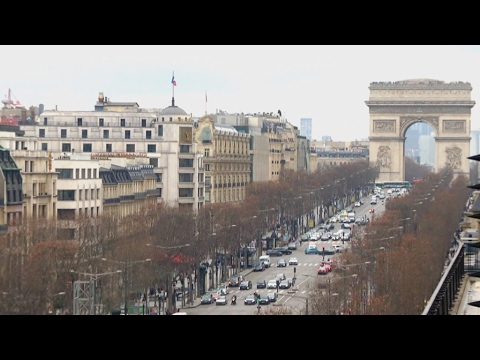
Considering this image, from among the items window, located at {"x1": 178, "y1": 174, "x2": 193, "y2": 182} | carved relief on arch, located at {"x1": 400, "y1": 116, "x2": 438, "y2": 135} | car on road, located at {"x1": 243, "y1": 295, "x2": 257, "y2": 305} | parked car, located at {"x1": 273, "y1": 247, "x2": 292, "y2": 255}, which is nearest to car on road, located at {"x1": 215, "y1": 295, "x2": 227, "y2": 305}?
car on road, located at {"x1": 243, "y1": 295, "x2": 257, "y2": 305}

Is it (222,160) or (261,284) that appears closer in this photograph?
(261,284)

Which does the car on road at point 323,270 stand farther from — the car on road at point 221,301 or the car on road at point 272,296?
the car on road at point 221,301

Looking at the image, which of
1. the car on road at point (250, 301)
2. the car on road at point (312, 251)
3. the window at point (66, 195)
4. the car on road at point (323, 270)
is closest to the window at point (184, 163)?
the car on road at point (312, 251)

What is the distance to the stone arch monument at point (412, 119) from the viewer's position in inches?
6501

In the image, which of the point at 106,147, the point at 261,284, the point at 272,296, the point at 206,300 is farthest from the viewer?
the point at 106,147

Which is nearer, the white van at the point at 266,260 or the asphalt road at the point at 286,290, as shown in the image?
the asphalt road at the point at 286,290

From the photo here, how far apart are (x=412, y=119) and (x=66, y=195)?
10404 cm

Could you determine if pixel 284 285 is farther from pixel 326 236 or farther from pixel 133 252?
pixel 326 236

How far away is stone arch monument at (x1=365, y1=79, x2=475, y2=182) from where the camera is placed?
542ft

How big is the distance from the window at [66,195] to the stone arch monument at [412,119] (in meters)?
102

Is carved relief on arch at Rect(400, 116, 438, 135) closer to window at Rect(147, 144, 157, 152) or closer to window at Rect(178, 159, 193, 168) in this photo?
window at Rect(147, 144, 157, 152)

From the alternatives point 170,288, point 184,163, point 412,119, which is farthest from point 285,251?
point 412,119

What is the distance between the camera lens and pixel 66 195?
6525 centimetres

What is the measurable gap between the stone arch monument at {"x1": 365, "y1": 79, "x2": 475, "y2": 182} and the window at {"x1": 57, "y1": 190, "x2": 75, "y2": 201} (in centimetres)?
10174
